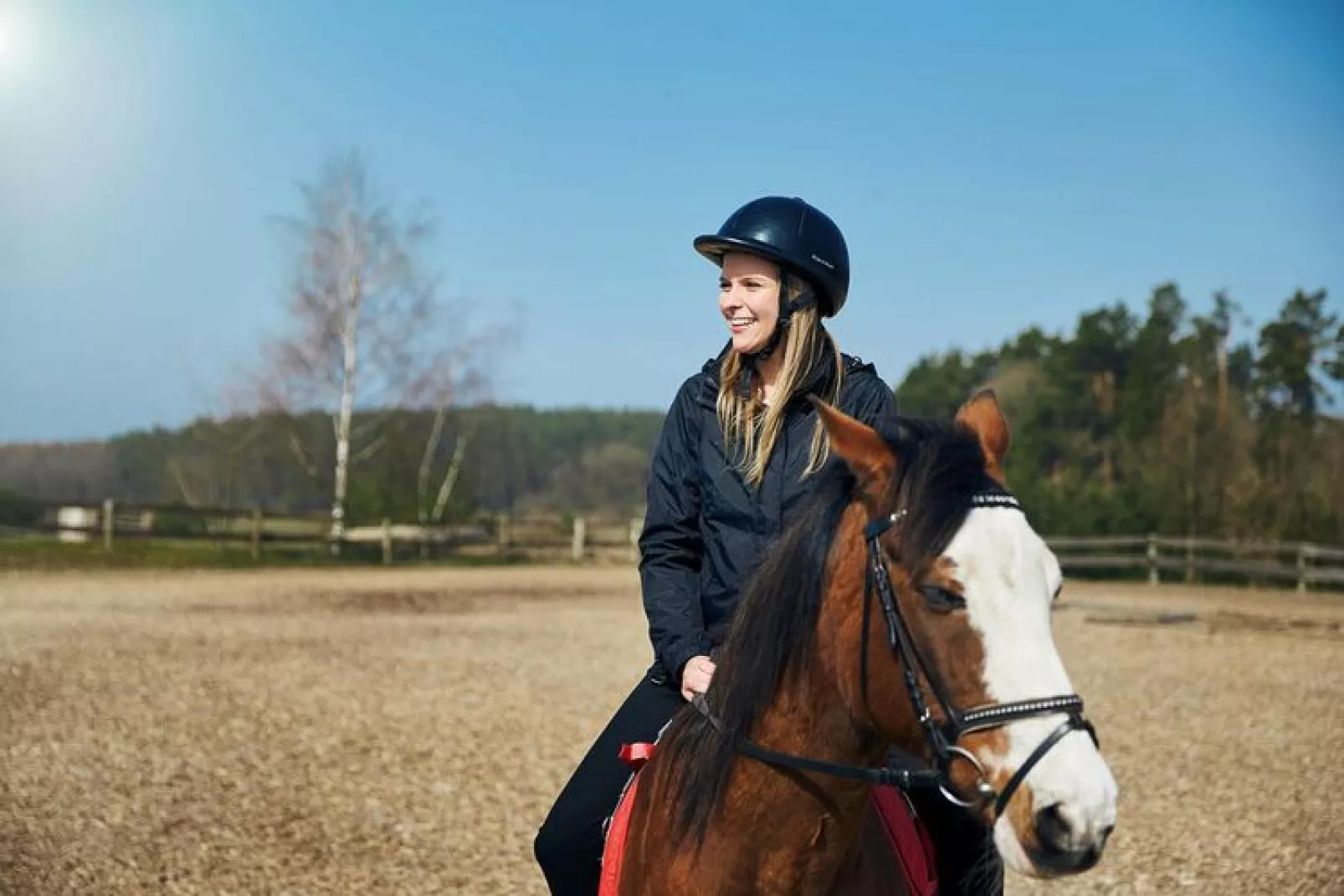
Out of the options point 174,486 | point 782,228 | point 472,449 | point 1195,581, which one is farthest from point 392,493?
point 782,228

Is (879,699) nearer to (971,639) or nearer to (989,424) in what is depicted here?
(971,639)

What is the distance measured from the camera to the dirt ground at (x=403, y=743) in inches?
287

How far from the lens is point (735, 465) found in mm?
2885

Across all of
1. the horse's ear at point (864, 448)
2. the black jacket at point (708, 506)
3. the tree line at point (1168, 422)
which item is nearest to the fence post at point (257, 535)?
the tree line at point (1168, 422)

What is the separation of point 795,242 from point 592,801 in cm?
147

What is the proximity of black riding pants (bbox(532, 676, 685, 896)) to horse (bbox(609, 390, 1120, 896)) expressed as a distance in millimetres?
259

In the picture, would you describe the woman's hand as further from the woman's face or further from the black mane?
the woman's face

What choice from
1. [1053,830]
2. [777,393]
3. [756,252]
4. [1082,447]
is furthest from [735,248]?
[1082,447]

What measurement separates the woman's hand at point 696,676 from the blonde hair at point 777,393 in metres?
0.43

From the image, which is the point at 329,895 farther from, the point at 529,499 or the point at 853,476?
the point at 529,499

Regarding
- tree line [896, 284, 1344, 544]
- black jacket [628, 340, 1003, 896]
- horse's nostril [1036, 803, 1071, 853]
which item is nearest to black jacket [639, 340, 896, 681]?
black jacket [628, 340, 1003, 896]

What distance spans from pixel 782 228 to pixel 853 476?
0.88m

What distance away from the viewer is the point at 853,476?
2332 millimetres

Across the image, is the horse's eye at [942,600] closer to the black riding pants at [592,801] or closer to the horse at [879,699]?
the horse at [879,699]
